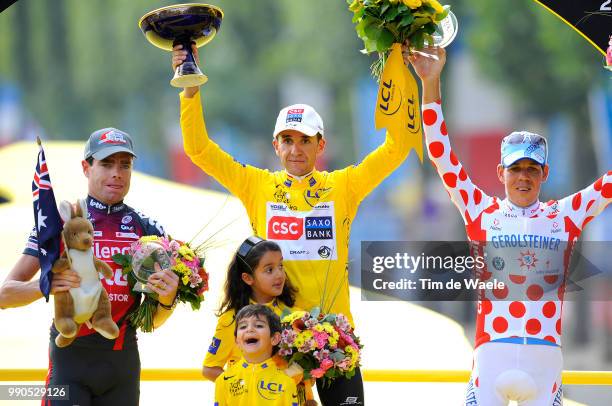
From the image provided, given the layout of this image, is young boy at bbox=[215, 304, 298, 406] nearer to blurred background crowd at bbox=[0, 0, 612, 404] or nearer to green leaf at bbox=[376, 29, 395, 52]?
green leaf at bbox=[376, 29, 395, 52]

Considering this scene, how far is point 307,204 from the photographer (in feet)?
17.0

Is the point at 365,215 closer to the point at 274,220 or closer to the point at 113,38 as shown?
the point at 113,38

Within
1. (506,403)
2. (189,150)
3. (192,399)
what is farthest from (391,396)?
(189,150)

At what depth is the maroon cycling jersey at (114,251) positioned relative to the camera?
15.8 feet

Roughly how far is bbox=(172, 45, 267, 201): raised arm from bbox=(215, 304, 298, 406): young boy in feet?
2.45

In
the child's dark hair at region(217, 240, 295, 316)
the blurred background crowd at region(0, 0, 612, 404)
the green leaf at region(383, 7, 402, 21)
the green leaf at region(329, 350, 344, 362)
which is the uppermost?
the blurred background crowd at region(0, 0, 612, 404)

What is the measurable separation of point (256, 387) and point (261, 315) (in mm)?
309

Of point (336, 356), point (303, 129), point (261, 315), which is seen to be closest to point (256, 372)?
point (261, 315)

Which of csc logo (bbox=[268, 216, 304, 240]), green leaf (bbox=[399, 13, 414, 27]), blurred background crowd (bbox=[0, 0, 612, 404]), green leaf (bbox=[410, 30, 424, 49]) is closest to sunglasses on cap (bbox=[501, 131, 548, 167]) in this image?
green leaf (bbox=[410, 30, 424, 49])

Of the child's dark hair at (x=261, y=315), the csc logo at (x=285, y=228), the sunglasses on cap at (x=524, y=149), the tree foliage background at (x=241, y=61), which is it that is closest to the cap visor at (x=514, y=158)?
the sunglasses on cap at (x=524, y=149)

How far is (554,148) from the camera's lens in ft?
63.2

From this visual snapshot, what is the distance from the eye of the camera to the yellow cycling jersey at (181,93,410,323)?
5105 millimetres

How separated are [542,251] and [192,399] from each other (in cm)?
237

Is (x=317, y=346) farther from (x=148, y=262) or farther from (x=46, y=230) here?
(x=46, y=230)
